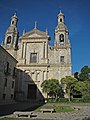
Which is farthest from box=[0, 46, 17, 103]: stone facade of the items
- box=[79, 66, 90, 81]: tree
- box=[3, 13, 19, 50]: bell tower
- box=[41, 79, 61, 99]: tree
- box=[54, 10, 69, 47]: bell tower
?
box=[79, 66, 90, 81]: tree

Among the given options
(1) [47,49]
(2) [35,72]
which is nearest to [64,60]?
(1) [47,49]

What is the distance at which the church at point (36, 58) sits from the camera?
39.4m

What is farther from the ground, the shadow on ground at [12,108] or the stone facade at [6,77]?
the stone facade at [6,77]

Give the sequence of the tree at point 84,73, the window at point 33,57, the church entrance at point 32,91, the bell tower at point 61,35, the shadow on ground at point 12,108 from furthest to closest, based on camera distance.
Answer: the tree at point 84,73, the bell tower at point 61,35, the window at point 33,57, the church entrance at point 32,91, the shadow on ground at point 12,108

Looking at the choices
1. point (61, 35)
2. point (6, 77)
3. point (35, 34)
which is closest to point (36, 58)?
point (35, 34)

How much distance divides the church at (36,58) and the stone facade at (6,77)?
7.96m

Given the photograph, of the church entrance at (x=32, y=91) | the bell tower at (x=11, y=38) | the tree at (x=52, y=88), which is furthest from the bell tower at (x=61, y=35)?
the church entrance at (x=32, y=91)

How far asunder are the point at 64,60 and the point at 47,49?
5.51 metres

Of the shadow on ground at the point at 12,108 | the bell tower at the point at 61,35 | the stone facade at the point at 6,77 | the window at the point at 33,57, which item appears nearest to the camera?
the shadow on ground at the point at 12,108

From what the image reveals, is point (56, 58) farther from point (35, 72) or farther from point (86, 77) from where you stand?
point (86, 77)

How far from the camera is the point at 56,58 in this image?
4119 centimetres

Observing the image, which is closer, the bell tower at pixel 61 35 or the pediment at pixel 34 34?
the bell tower at pixel 61 35

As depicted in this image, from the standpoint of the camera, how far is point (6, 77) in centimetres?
2861

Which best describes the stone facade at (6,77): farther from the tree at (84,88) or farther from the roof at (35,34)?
the roof at (35,34)
